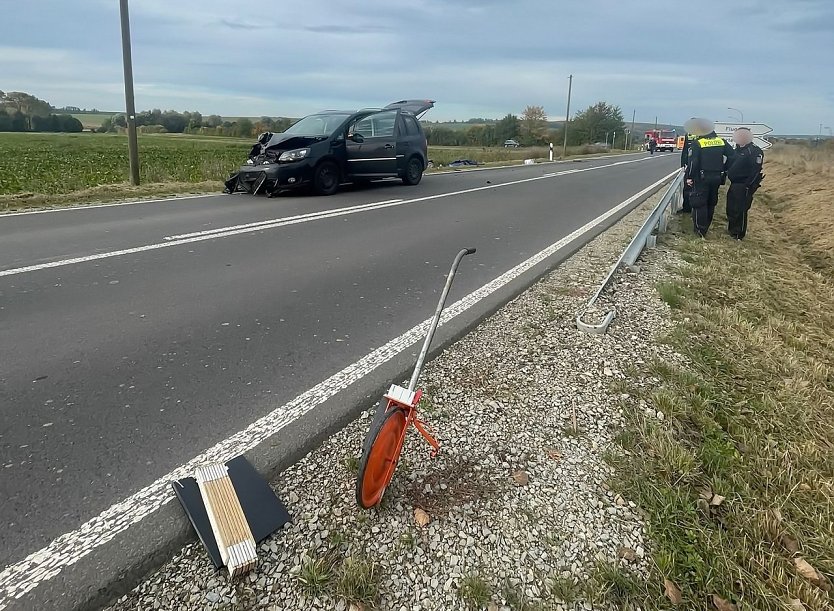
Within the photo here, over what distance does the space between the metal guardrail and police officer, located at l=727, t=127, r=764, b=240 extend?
3.28ft

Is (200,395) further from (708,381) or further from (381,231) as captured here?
(381,231)

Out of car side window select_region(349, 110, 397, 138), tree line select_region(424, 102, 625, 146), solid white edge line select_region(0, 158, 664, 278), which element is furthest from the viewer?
tree line select_region(424, 102, 625, 146)

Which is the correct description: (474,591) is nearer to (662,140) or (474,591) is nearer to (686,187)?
(686,187)

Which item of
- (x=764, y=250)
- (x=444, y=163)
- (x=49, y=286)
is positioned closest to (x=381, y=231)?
(x=49, y=286)

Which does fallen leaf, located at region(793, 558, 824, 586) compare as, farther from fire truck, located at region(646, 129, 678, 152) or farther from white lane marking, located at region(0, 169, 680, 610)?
fire truck, located at region(646, 129, 678, 152)

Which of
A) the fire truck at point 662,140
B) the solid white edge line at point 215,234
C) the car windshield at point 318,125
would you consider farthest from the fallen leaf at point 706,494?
the fire truck at point 662,140

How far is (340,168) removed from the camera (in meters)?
12.8

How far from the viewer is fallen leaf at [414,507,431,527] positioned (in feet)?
7.98

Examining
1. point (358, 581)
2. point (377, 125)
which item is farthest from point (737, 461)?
point (377, 125)

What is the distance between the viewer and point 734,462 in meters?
3.02

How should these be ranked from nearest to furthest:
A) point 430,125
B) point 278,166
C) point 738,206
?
point 738,206 < point 278,166 < point 430,125

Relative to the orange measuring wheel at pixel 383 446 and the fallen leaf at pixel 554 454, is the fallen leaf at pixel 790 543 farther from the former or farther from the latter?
the orange measuring wheel at pixel 383 446

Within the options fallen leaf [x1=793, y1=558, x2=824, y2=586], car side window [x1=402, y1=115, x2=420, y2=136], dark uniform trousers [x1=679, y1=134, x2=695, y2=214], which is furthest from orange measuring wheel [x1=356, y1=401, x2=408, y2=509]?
car side window [x1=402, y1=115, x2=420, y2=136]

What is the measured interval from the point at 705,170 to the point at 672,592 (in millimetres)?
8401
